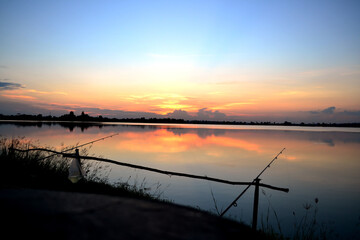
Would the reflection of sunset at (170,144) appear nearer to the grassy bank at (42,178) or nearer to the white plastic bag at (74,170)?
the grassy bank at (42,178)

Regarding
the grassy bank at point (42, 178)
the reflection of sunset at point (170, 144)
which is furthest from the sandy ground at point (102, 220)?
the reflection of sunset at point (170, 144)

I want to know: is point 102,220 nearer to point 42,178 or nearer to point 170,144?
point 42,178

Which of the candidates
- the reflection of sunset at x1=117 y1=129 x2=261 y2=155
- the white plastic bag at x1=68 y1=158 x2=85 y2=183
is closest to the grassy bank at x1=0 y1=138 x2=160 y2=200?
the white plastic bag at x1=68 y1=158 x2=85 y2=183

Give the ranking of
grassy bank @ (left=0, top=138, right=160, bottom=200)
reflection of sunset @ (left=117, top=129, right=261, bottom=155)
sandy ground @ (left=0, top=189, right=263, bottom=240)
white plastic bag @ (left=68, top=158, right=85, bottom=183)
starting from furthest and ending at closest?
1. reflection of sunset @ (left=117, top=129, right=261, bottom=155)
2. grassy bank @ (left=0, top=138, right=160, bottom=200)
3. white plastic bag @ (left=68, top=158, right=85, bottom=183)
4. sandy ground @ (left=0, top=189, right=263, bottom=240)

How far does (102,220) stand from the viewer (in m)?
3.17

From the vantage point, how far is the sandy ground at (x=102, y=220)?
2.83 meters

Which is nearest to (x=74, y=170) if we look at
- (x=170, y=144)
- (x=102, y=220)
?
(x=102, y=220)

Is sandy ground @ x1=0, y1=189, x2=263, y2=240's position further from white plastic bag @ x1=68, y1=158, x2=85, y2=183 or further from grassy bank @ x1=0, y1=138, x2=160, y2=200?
grassy bank @ x1=0, y1=138, x2=160, y2=200

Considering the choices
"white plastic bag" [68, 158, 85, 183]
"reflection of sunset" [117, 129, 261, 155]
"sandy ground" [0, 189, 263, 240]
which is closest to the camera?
"sandy ground" [0, 189, 263, 240]

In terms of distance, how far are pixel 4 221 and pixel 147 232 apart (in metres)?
1.73

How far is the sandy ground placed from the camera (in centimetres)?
283

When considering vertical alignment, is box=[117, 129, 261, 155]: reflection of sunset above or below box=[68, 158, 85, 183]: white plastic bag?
below

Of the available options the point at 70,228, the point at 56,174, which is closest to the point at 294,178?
the point at 56,174

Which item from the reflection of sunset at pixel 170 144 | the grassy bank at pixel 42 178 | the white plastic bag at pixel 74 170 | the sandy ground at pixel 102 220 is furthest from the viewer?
the reflection of sunset at pixel 170 144
